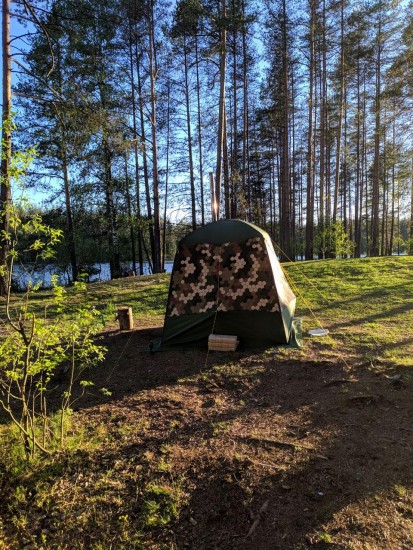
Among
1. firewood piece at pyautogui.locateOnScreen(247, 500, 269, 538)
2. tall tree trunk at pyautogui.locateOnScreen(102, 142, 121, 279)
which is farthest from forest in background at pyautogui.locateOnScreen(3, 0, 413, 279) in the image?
firewood piece at pyautogui.locateOnScreen(247, 500, 269, 538)

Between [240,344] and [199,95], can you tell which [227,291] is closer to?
[240,344]

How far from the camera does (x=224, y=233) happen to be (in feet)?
19.1

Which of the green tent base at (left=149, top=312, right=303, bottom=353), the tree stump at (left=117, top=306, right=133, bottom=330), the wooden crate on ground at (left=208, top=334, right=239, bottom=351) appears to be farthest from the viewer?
the tree stump at (left=117, top=306, right=133, bottom=330)

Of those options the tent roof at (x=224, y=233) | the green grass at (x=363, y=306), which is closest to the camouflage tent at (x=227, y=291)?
the tent roof at (x=224, y=233)

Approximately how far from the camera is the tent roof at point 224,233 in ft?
18.8

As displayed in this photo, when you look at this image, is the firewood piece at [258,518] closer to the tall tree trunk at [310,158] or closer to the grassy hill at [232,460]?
the grassy hill at [232,460]

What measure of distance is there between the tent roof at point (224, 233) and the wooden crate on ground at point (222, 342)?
160 cm

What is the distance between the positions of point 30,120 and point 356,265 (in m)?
14.6

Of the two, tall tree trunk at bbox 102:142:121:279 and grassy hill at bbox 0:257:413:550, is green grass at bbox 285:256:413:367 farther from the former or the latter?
tall tree trunk at bbox 102:142:121:279

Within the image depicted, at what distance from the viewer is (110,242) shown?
1661cm

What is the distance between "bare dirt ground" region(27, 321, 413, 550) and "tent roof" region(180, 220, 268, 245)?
2260 millimetres

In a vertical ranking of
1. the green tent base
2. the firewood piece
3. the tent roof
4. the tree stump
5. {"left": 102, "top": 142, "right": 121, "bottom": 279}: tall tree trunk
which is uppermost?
{"left": 102, "top": 142, "right": 121, "bottom": 279}: tall tree trunk

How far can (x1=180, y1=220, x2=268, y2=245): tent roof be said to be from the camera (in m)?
5.72

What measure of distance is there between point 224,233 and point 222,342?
1833 mm
